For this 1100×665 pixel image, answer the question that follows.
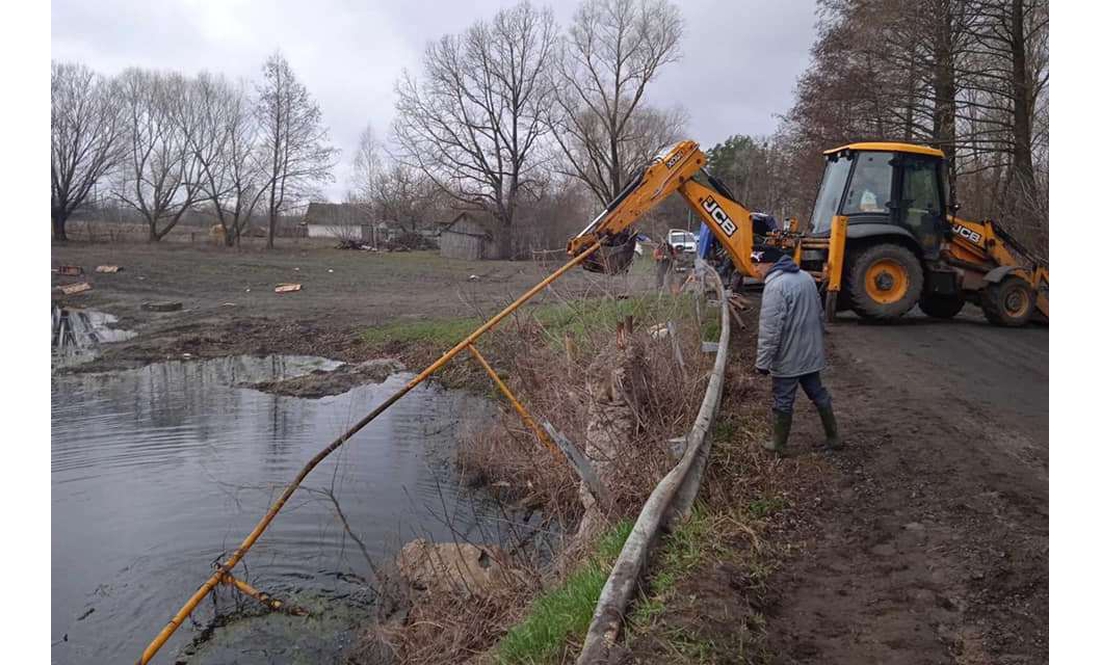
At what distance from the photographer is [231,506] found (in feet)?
28.0

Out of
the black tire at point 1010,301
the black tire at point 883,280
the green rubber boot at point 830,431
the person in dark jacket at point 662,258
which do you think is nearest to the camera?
the green rubber boot at point 830,431

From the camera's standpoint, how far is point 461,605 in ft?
18.4

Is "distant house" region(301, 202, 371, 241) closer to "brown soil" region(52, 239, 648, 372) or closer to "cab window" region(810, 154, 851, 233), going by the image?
"brown soil" region(52, 239, 648, 372)

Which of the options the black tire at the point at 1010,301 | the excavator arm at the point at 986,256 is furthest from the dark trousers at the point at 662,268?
the black tire at the point at 1010,301

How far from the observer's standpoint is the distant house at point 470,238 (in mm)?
53688

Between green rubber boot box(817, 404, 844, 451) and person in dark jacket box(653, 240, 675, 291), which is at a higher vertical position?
person in dark jacket box(653, 240, 675, 291)

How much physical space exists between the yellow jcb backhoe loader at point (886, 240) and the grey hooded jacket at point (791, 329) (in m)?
4.71

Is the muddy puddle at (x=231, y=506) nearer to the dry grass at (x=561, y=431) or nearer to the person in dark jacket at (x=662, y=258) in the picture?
the dry grass at (x=561, y=431)

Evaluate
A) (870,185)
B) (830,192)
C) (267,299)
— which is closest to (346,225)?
(267,299)

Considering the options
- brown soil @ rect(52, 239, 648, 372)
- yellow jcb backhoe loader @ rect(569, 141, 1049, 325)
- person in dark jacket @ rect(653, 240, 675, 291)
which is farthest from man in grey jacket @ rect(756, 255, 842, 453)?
yellow jcb backhoe loader @ rect(569, 141, 1049, 325)

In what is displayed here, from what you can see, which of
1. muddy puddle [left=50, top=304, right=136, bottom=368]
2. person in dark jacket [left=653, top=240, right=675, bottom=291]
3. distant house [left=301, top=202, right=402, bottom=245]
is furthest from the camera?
distant house [left=301, top=202, right=402, bottom=245]

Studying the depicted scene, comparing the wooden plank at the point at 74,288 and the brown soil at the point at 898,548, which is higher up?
the wooden plank at the point at 74,288

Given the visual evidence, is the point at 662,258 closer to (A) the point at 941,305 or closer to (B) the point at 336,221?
(A) the point at 941,305

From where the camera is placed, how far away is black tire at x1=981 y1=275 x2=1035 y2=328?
40.2ft
